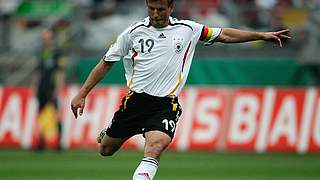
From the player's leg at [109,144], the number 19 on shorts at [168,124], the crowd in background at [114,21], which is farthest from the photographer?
the crowd in background at [114,21]

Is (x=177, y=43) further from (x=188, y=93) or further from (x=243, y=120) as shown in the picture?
(x=188, y=93)

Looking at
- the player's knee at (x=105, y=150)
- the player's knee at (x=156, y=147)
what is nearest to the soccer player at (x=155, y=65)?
the player's knee at (x=156, y=147)

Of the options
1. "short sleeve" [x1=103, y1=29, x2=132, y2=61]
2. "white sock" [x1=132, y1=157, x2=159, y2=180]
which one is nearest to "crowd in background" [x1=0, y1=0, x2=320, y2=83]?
"short sleeve" [x1=103, y1=29, x2=132, y2=61]

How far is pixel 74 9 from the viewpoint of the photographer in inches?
1090

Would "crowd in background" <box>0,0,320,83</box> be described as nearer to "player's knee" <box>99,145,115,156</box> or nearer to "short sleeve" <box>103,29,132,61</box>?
"player's knee" <box>99,145,115,156</box>

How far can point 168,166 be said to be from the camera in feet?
62.4

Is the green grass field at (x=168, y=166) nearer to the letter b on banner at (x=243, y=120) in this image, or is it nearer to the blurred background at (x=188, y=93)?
the blurred background at (x=188, y=93)

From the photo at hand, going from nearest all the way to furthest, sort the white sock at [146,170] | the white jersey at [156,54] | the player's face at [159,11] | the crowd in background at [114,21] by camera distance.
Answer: the white sock at [146,170] → the player's face at [159,11] → the white jersey at [156,54] → the crowd in background at [114,21]

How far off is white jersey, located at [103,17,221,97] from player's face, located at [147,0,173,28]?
147 millimetres

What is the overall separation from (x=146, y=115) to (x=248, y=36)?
1394 mm

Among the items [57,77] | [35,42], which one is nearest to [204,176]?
[57,77]

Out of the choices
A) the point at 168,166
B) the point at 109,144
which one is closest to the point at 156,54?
the point at 109,144

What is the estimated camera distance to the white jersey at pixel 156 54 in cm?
1159

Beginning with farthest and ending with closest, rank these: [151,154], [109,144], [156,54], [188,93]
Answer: [188,93] → [109,144] → [156,54] → [151,154]
